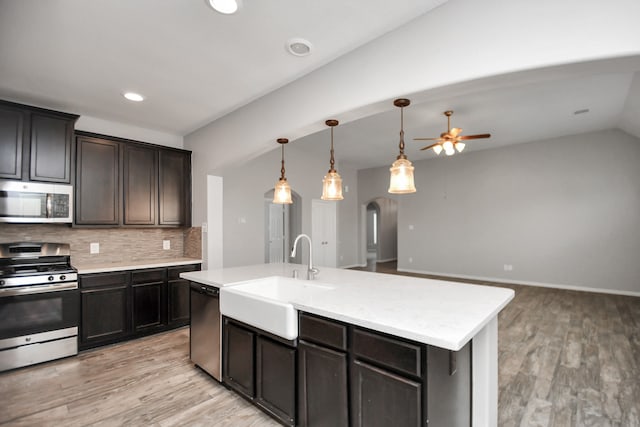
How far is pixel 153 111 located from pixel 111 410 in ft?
9.88

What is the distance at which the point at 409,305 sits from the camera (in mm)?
1719

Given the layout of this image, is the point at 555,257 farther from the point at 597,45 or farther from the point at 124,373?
the point at 124,373

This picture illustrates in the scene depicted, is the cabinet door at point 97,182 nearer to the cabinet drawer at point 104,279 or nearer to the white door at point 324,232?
the cabinet drawer at point 104,279

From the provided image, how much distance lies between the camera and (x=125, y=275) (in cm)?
349

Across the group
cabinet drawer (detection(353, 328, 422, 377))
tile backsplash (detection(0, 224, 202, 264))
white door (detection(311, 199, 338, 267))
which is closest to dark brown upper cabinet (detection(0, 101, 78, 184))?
tile backsplash (detection(0, 224, 202, 264))

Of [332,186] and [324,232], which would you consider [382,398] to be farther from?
[324,232]

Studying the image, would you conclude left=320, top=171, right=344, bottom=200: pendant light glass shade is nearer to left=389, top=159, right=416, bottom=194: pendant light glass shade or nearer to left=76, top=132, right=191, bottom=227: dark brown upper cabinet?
left=389, top=159, right=416, bottom=194: pendant light glass shade

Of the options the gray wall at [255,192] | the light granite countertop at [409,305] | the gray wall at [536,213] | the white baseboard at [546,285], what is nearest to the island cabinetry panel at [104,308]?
the light granite countertop at [409,305]

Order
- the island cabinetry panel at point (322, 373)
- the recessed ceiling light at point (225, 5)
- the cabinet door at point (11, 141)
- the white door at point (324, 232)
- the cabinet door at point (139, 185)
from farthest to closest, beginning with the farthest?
the white door at point (324, 232)
the cabinet door at point (139, 185)
the cabinet door at point (11, 141)
the recessed ceiling light at point (225, 5)
the island cabinetry panel at point (322, 373)

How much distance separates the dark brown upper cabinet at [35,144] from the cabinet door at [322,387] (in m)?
3.26

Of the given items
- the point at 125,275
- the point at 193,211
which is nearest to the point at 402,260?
the point at 193,211

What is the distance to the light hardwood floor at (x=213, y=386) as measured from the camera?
2.13 m

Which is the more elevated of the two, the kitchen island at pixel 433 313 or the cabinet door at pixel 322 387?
the kitchen island at pixel 433 313

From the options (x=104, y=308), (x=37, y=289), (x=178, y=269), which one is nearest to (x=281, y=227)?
(x=178, y=269)
